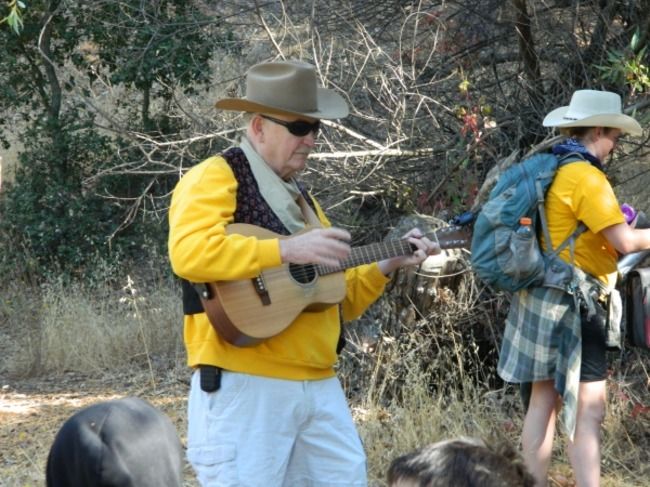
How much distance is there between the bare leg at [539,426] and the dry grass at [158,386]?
311mm

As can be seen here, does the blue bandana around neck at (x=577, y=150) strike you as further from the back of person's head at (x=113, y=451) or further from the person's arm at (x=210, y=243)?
the back of person's head at (x=113, y=451)

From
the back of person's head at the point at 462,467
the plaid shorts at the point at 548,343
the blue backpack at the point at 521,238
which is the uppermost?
the back of person's head at the point at 462,467

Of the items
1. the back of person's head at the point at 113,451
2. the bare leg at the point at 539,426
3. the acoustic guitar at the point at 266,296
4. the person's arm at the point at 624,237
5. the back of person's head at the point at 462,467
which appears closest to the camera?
the back of person's head at the point at 462,467

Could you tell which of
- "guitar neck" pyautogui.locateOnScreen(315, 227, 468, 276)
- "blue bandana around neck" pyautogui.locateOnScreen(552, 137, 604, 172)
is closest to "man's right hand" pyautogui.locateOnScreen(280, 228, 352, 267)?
"guitar neck" pyautogui.locateOnScreen(315, 227, 468, 276)

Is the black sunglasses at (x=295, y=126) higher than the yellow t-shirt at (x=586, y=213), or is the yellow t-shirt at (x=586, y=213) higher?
the black sunglasses at (x=295, y=126)

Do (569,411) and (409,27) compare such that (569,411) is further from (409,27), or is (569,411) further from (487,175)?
(409,27)

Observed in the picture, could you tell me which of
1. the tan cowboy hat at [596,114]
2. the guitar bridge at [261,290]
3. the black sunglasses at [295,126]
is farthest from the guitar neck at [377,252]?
the tan cowboy hat at [596,114]

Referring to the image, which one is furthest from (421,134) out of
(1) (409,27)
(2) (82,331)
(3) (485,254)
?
(2) (82,331)

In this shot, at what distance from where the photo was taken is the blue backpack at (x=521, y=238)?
446 cm

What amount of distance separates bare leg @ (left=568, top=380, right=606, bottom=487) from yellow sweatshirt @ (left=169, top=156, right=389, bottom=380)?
1.37 m

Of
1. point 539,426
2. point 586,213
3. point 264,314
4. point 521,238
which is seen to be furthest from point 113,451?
point 539,426

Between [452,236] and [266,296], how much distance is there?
1.06m

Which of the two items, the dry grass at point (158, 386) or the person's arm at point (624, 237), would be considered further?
the dry grass at point (158, 386)

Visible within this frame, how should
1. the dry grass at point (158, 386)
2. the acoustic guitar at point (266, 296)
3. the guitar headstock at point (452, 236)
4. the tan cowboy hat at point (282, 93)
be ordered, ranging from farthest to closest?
the dry grass at point (158, 386)
the guitar headstock at point (452, 236)
the tan cowboy hat at point (282, 93)
the acoustic guitar at point (266, 296)
